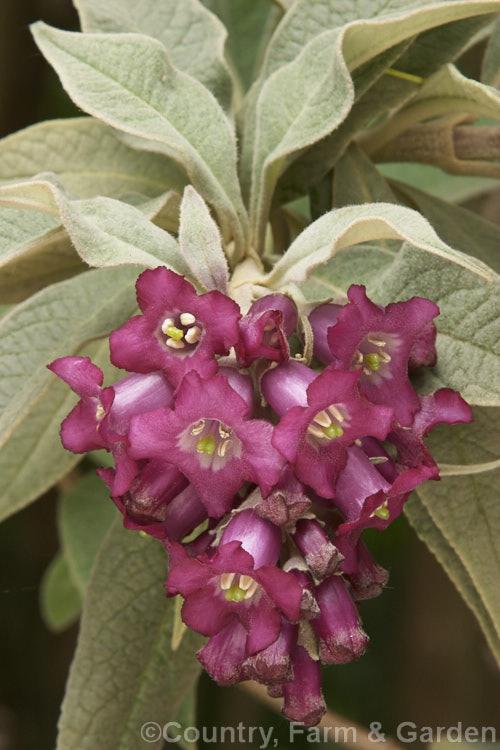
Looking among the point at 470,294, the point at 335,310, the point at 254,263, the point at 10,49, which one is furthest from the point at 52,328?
the point at 10,49

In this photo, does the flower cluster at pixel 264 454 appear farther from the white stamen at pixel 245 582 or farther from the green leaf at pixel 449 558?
the green leaf at pixel 449 558

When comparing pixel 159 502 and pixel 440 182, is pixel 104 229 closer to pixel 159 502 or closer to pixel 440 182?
pixel 159 502

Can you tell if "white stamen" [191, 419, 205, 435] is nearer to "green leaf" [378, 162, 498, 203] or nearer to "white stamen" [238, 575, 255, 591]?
"white stamen" [238, 575, 255, 591]

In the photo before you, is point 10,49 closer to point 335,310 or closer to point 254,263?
point 254,263

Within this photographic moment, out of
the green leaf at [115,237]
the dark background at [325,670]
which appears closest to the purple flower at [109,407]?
the green leaf at [115,237]

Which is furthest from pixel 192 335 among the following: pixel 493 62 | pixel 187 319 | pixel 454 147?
pixel 493 62

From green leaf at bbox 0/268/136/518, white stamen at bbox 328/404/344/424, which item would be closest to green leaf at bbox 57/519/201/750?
green leaf at bbox 0/268/136/518
